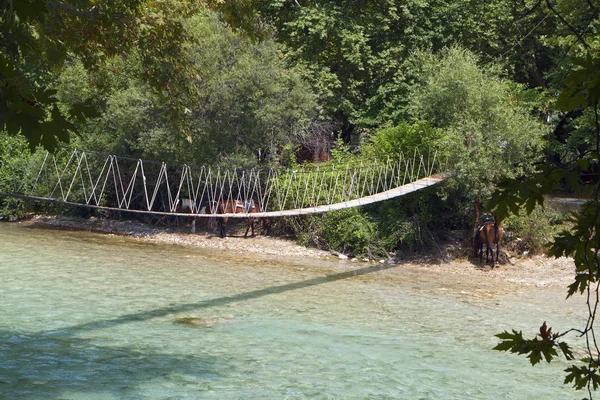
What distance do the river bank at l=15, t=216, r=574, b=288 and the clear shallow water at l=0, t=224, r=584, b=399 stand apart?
31.5 inches

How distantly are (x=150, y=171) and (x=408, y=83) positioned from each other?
6391mm

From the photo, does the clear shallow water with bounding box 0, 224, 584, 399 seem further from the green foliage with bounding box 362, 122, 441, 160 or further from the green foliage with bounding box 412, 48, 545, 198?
the green foliage with bounding box 362, 122, 441, 160

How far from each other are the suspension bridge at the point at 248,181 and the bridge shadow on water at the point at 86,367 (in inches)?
203

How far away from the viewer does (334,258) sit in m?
14.6

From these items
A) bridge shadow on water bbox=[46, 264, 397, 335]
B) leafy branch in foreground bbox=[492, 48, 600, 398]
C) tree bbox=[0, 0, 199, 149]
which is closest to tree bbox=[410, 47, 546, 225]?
bridge shadow on water bbox=[46, 264, 397, 335]

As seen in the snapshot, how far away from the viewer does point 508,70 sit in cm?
1691

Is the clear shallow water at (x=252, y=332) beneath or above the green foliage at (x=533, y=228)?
beneath

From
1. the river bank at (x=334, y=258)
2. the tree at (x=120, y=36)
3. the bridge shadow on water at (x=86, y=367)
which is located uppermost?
the tree at (x=120, y=36)

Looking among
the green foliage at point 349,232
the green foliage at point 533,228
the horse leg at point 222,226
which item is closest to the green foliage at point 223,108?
the horse leg at point 222,226

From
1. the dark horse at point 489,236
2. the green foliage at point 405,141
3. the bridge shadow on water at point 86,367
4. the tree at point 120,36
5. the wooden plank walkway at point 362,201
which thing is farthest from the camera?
the green foliage at point 405,141

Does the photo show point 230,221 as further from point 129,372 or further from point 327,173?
point 129,372

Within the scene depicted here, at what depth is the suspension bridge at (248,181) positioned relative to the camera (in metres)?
13.5

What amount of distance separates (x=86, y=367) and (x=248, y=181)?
10160 mm

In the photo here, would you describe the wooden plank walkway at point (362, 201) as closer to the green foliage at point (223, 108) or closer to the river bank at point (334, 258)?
the river bank at point (334, 258)
